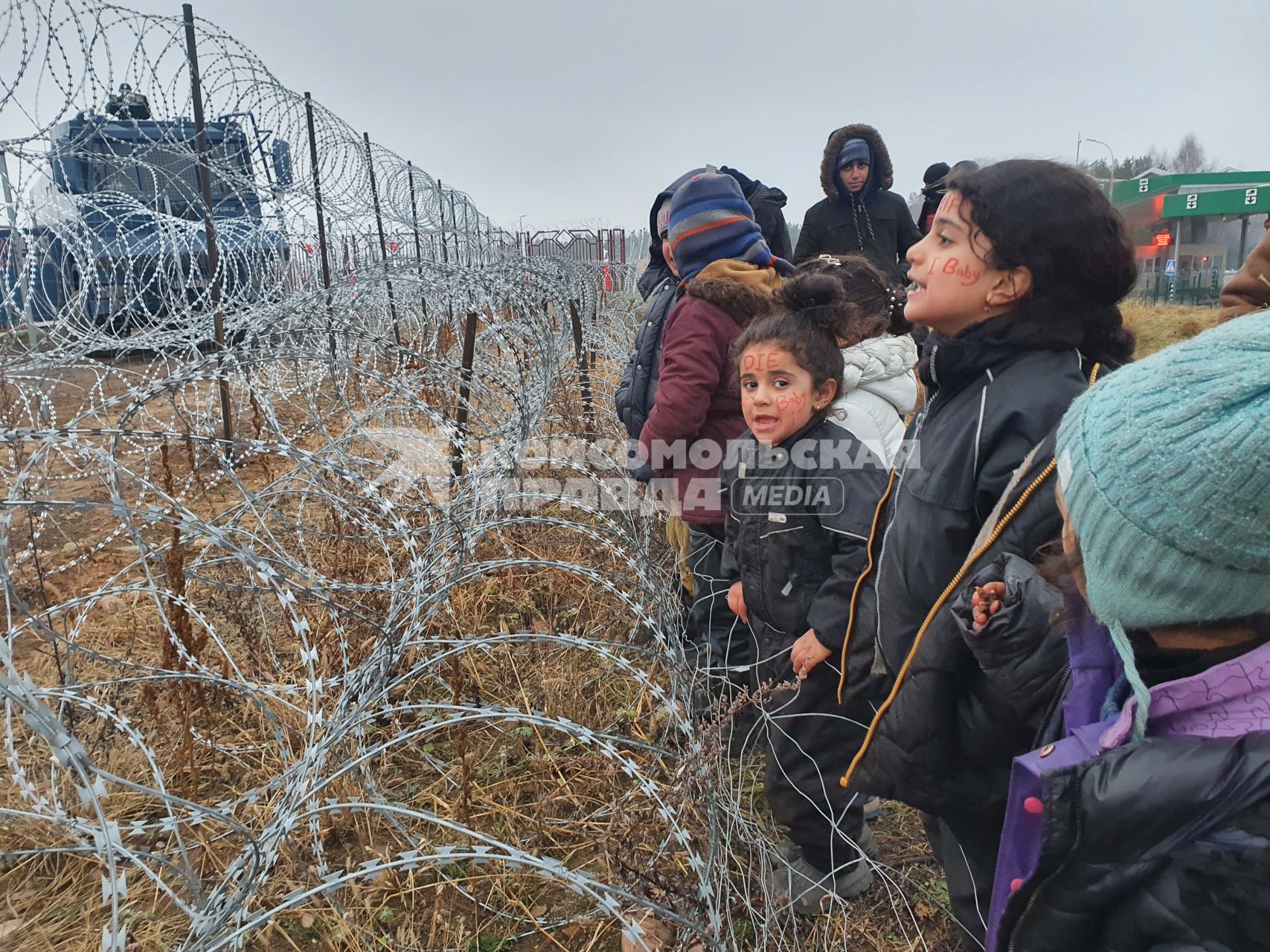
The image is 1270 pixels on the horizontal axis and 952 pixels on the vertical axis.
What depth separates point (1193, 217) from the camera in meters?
27.6

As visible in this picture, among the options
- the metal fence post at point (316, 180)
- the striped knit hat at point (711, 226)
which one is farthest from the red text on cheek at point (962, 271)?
the metal fence post at point (316, 180)

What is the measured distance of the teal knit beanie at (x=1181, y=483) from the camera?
2.37ft

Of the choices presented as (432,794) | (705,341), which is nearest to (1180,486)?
(705,341)

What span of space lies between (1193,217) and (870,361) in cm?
3302

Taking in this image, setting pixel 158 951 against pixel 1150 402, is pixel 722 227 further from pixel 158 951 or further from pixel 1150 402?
pixel 158 951

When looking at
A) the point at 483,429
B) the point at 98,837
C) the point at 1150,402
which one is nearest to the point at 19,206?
the point at 483,429

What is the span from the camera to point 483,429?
4957mm

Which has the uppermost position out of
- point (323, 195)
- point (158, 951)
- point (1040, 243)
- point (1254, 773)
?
point (323, 195)

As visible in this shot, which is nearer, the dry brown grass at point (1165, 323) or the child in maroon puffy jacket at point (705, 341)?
the child in maroon puffy jacket at point (705, 341)

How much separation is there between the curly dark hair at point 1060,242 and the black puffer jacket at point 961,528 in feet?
0.17

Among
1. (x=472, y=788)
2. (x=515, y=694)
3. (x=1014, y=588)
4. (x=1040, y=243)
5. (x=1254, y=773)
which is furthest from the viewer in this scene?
(x=515, y=694)

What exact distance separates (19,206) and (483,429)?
2.49m

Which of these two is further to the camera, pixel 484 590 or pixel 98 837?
pixel 484 590

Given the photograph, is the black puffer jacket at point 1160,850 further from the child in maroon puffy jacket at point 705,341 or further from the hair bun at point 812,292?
the child in maroon puffy jacket at point 705,341
